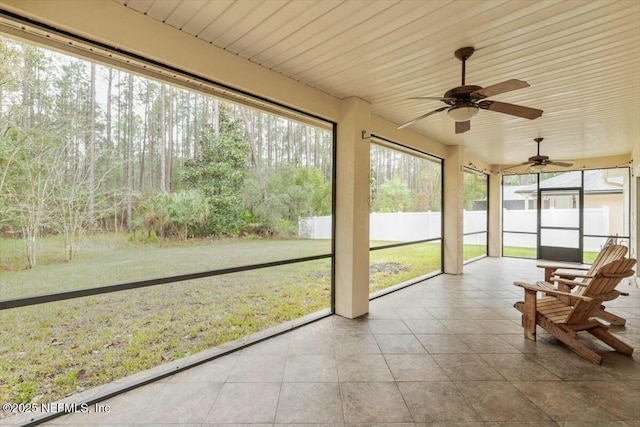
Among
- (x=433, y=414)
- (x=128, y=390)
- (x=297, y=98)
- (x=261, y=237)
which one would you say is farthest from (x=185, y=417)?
(x=297, y=98)

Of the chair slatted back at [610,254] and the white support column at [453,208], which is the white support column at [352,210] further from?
the white support column at [453,208]

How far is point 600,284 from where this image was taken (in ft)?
9.23

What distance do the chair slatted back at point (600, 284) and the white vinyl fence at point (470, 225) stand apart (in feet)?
8.51

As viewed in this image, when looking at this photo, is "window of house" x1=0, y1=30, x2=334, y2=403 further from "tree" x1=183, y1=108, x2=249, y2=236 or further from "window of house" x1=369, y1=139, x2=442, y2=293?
"window of house" x1=369, y1=139, x2=442, y2=293

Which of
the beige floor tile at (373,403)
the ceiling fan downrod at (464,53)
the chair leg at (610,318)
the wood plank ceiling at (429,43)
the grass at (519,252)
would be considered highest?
the wood plank ceiling at (429,43)

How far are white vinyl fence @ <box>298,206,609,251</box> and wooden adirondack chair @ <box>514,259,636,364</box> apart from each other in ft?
7.58

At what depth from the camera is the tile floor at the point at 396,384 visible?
1979 mm

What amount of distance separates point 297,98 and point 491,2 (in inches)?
77.7

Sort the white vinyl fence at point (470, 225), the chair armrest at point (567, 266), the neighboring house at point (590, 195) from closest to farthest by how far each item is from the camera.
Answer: the chair armrest at point (567, 266) < the white vinyl fence at point (470, 225) < the neighboring house at point (590, 195)

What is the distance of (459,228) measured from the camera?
6.27 meters

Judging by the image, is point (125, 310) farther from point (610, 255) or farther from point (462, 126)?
point (610, 255)

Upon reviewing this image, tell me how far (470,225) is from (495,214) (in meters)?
1.22

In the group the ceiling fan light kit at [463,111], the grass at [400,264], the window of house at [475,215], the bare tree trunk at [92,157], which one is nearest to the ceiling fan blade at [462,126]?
the ceiling fan light kit at [463,111]

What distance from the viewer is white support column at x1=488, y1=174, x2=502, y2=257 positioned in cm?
873
